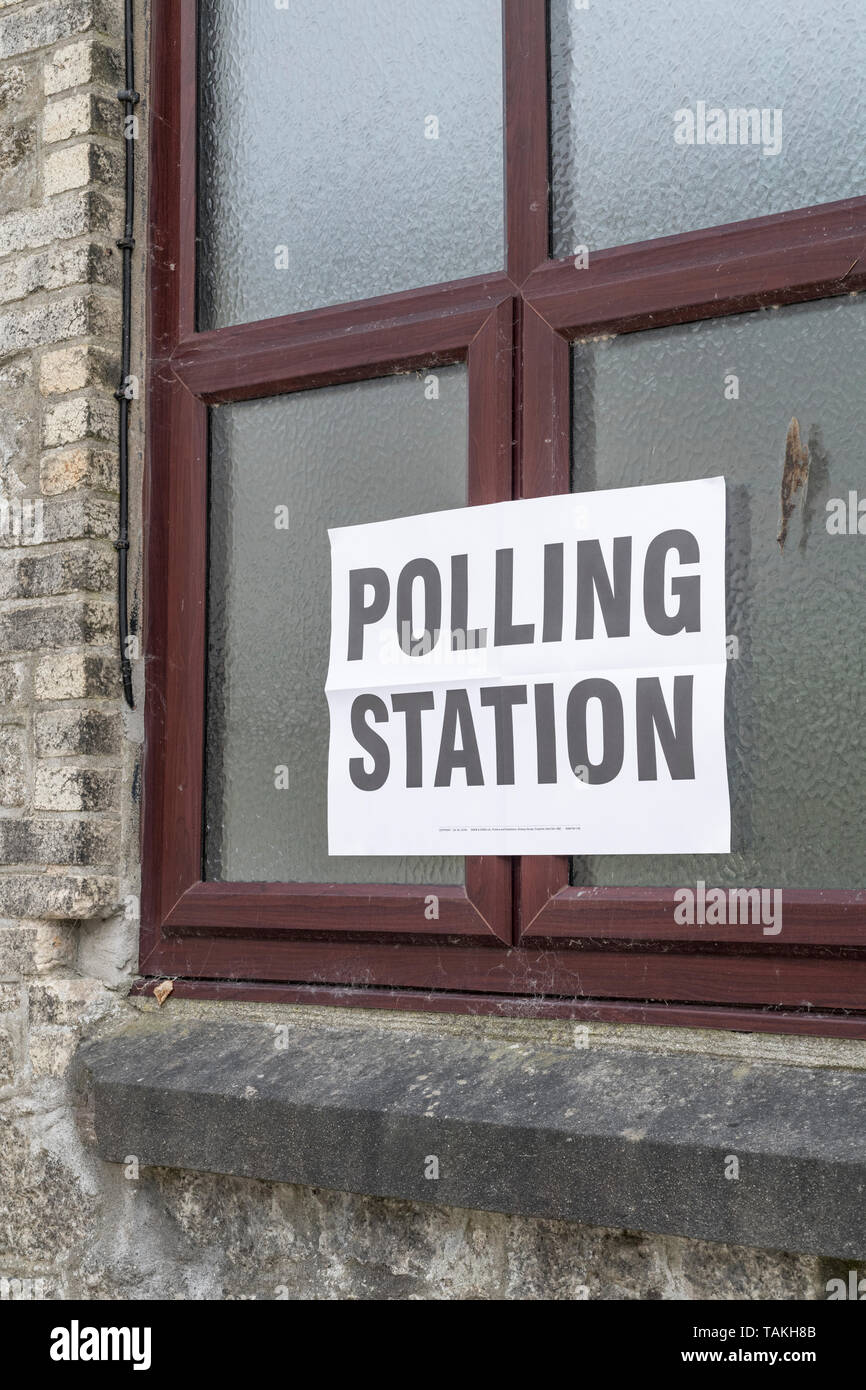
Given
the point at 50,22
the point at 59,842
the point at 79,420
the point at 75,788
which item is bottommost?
the point at 59,842

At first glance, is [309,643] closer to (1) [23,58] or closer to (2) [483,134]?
(2) [483,134]

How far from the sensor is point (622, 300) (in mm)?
2559

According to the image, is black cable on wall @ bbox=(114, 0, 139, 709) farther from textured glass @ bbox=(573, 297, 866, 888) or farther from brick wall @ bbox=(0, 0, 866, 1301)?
textured glass @ bbox=(573, 297, 866, 888)

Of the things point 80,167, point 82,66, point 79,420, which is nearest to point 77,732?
point 79,420

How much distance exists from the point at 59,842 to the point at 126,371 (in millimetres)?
1027

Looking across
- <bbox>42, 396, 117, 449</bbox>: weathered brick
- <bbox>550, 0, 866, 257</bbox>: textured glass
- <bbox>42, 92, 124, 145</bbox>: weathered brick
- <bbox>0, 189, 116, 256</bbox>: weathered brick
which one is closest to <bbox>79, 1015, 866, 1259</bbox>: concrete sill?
<bbox>42, 396, 117, 449</bbox>: weathered brick

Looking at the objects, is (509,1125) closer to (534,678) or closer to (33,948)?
(534,678)

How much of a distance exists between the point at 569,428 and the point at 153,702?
1090 millimetres

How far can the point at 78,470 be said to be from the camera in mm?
3018

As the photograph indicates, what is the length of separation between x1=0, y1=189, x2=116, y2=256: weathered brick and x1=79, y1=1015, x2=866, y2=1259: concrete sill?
1720mm

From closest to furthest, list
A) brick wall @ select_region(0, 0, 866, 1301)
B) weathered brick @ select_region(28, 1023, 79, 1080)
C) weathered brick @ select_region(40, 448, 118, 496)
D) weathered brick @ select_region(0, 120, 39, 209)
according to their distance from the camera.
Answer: brick wall @ select_region(0, 0, 866, 1301), weathered brick @ select_region(28, 1023, 79, 1080), weathered brick @ select_region(40, 448, 118, 496), weathered brick @ select_region(0, 120, 39, 209)

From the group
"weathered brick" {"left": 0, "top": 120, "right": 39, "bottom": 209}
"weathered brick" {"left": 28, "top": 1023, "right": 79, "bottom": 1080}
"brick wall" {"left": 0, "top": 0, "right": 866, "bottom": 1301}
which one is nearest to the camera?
"brick wall" {"left": 0, "top": 0, "right": 866, "bottom": 1301}

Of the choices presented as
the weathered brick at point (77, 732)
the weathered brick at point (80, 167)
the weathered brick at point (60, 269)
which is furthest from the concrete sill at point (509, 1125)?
the weathered brick at point (80, 167)

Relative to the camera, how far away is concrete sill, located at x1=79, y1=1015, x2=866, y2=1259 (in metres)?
2.04
